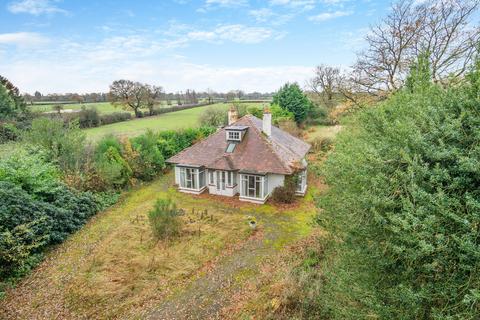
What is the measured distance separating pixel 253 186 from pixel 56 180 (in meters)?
12.2

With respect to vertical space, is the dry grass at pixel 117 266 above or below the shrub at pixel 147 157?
below

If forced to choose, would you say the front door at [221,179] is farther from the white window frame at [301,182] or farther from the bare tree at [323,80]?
the bare tree at [323,80]

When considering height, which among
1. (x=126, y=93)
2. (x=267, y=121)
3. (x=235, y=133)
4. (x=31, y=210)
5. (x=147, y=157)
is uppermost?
(x=126, y=93)

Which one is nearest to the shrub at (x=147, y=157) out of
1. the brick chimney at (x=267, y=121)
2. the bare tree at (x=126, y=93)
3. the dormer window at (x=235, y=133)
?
the dormer window at (x=235, y=133)

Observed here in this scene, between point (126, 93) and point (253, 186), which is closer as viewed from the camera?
point (253, 186)

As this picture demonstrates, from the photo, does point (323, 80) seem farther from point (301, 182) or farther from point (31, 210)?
point (31, 210)

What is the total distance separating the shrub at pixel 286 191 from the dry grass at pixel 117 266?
301 cm

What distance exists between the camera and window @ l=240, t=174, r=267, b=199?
1717cm

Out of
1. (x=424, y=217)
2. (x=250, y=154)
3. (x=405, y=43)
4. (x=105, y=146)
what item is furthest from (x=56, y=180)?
(x=405, y=43)

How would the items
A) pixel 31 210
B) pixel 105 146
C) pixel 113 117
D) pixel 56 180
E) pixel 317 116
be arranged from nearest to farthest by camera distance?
pixel 31 210
pixel 56 180
pixel 105 146
pixel 113 117
pixel 317 116

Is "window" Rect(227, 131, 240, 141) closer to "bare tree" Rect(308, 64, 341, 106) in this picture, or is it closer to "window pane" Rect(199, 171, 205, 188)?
"window pane" Rect(199, 171, 205, 188)

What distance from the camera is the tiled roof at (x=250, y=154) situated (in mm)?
17453

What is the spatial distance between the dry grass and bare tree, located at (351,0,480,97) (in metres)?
13.8

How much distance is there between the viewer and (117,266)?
10.8m
